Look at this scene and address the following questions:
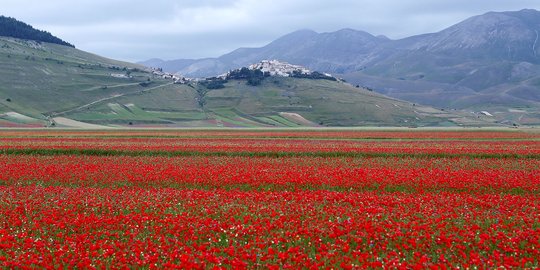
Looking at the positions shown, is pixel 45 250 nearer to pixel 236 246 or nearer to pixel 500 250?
pixel 236 246

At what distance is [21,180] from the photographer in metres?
25.5

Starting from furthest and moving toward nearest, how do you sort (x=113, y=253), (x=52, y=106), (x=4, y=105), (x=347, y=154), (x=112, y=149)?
(x=52, y=106) < (x=4, y=105) < (x=112, y=149) < (x=347, y=154) < (x=113, y=253)

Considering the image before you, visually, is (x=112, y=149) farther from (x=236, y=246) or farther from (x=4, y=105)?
(x=4, y=105)

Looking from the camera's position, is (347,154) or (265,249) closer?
(265,249)

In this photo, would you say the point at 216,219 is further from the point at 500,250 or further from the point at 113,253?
the point at 500,250

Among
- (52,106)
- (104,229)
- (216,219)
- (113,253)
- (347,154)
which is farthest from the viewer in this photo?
(52,106)

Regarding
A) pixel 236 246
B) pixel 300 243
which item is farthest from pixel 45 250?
pixel 300 243

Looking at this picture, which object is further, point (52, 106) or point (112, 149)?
point (52, 106)

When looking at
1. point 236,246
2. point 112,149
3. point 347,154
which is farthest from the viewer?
point 112,149

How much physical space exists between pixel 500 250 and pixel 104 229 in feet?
38.0

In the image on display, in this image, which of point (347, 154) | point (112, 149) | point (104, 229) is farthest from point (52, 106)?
point (104, 229)

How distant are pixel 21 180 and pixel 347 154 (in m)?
24.7

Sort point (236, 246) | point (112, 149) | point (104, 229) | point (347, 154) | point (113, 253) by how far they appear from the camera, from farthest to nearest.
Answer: point (112, 149)
point (347, 154)
point (104, 229)
point (236, 246)
point (113, 253)

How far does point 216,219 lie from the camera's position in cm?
1585
